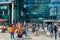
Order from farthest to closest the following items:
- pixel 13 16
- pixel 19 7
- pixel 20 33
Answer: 1. pixel 19 7
2. pixel 13 16
3. pixel 20 33

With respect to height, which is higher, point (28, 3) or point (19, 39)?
point (19, 39)

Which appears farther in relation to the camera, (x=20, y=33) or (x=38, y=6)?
(x=38, y=6)

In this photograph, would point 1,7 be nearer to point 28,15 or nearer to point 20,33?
point 28,15

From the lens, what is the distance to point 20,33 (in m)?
19.0

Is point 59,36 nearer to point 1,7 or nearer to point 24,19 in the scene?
point 1,7

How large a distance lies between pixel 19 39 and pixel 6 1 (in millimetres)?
49409

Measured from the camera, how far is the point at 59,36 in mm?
25406

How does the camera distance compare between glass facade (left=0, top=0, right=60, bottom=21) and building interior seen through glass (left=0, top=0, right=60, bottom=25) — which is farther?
glass facade (left=0, top=0, right=60, bottom=21)

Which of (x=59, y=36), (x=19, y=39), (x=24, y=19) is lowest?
(x=24, y=19)

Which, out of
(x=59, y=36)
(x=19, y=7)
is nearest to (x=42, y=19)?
(x=19, y=7)

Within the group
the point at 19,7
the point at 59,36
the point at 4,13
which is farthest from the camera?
the point at 19,7

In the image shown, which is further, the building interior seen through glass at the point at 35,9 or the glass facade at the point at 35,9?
the glass facade at the point at 35,9

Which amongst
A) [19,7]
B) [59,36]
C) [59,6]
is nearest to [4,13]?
[19,7]

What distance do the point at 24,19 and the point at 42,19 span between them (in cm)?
565
